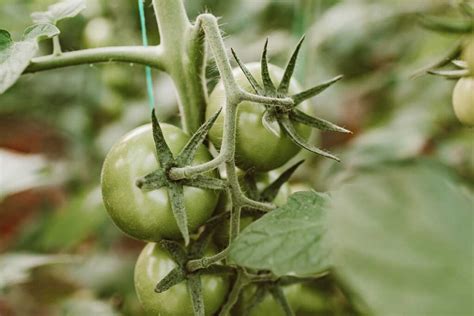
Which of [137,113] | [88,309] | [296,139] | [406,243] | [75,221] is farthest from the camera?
[137,113]

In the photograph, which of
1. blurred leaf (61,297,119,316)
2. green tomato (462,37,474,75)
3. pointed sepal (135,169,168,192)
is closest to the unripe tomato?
pointed sepal (135,169,168,192)

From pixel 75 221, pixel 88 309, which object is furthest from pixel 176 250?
pixel 75 221

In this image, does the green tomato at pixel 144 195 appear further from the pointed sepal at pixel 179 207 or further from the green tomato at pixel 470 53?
the green tomato at pixel 470 53

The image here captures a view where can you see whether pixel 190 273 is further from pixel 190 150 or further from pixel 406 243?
pixel 406 243

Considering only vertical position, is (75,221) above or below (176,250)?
below

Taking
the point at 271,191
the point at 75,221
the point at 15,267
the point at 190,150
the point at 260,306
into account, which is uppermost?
the point at 190,150

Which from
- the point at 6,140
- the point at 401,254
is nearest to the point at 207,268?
the point at 401,254

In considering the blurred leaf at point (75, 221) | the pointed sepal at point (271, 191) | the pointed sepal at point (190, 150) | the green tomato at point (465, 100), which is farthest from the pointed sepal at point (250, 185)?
the blurred leaf at point (75, 221)
